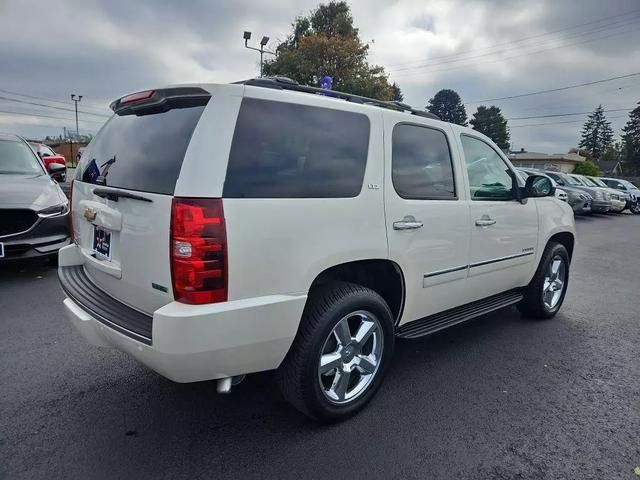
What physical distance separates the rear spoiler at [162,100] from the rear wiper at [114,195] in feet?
1.69

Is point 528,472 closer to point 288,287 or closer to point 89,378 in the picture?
point 288,287

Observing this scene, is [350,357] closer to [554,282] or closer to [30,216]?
[554,282]

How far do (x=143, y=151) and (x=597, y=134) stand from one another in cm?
11154

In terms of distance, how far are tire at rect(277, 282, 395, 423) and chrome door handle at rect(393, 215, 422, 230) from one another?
46 cm

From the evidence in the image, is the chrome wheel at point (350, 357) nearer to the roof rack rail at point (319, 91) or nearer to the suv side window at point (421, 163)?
the suv side window at point (421, 163)

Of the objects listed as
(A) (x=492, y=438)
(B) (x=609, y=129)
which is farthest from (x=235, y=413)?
(B) (x=609, y=129)

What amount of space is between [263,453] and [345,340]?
2.55 feet

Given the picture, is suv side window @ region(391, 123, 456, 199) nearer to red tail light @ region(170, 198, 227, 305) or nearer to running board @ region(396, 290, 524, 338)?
running board @ region(396, 290, 524, 338)

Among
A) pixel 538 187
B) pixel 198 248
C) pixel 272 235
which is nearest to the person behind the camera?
pixel 198 248

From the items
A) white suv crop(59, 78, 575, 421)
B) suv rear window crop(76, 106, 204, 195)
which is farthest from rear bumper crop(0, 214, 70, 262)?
suv rear window crop(76, 106, 204, 195)

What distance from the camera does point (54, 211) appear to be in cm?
543

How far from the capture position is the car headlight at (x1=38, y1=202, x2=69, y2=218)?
529 cm

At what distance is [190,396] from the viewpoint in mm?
2924

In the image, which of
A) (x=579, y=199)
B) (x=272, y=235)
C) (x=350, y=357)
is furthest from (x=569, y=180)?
(x=272, y=235)
